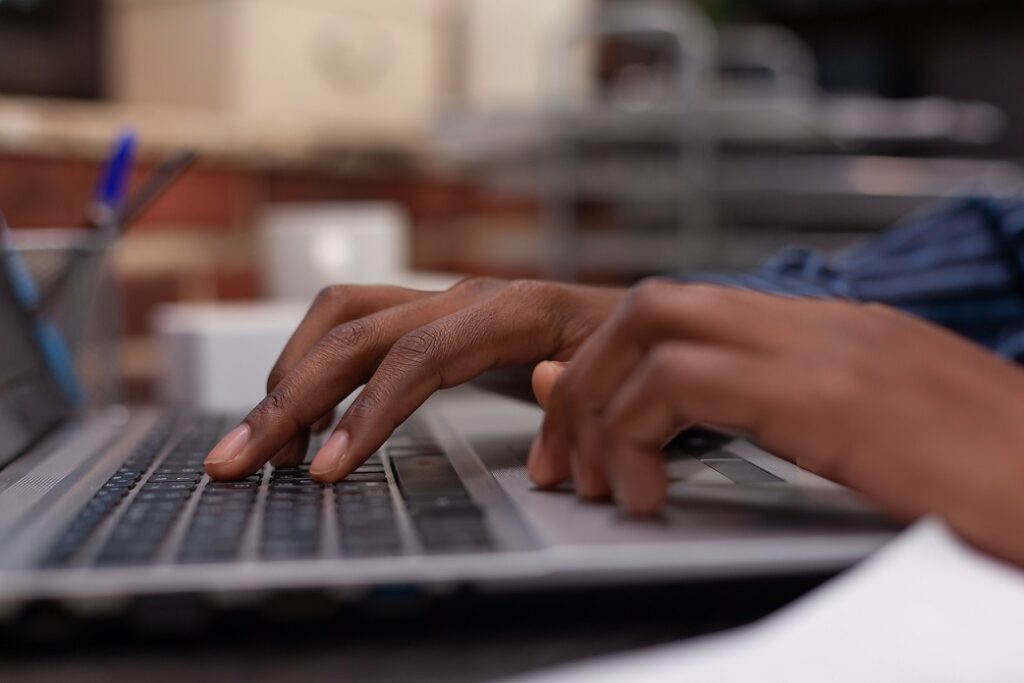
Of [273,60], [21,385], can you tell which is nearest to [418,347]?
[21,385]

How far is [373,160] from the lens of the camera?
60.5 inches

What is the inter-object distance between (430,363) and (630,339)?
10 centimetres

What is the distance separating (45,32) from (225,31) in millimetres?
213

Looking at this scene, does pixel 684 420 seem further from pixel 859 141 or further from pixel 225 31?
pixel 859 141

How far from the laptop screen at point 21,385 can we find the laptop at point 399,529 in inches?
2.2

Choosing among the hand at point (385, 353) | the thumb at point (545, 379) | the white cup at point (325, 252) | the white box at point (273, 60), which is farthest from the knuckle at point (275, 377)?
the white box at point (273, 60)

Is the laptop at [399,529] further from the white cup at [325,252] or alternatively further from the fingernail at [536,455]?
the white cup at [325,252]

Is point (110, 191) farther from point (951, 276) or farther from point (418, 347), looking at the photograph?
point (951, 276)

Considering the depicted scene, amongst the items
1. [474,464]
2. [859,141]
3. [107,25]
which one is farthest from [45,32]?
[859,141]

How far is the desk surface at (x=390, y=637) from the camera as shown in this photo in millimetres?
229

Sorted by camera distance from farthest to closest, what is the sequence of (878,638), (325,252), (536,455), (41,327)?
(325,252) < (41,327) < (536,455) < (878,638)

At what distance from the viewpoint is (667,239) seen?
1.72 metres

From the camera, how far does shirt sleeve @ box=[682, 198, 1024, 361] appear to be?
0.59 meters

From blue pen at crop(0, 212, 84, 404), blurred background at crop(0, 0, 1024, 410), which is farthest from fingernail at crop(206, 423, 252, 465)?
blurred background at crop(0, 0, 1024, 410)
